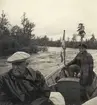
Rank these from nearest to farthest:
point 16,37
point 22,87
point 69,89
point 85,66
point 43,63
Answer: point 22,87 < point 69,89 < point 85,66 < point 16,37 < point 43,63

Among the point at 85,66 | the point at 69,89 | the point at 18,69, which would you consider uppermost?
the point at 18,69

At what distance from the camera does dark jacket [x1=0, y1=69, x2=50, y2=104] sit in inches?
97.5

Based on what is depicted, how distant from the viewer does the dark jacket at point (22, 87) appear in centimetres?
248

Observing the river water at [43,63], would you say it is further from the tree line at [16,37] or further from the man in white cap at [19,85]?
the man in white cap at [19,85]

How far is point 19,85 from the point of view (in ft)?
8.22

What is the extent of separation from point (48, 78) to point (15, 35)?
49.3 feet

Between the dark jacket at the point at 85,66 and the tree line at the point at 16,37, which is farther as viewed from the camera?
the tree line at the point at 16,37

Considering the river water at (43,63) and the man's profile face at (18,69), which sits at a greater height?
the man's profile face at (18,69)

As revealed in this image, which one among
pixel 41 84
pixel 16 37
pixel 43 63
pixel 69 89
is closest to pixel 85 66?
pixel 69 89

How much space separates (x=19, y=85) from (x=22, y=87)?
3 centimetres

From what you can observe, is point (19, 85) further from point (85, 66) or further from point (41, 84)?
point (85, 66)

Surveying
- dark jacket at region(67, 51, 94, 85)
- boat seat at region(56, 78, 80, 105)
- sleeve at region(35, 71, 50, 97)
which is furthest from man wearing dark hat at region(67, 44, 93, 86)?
sleeve at region(35, 71, 50, 97)

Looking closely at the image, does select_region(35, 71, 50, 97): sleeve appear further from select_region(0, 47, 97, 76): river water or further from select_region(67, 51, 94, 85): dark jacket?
select_region(0, 47, 97, 76): river water

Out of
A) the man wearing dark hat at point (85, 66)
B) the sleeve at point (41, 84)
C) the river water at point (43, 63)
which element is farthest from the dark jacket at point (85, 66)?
the river water at point (43, 63)
